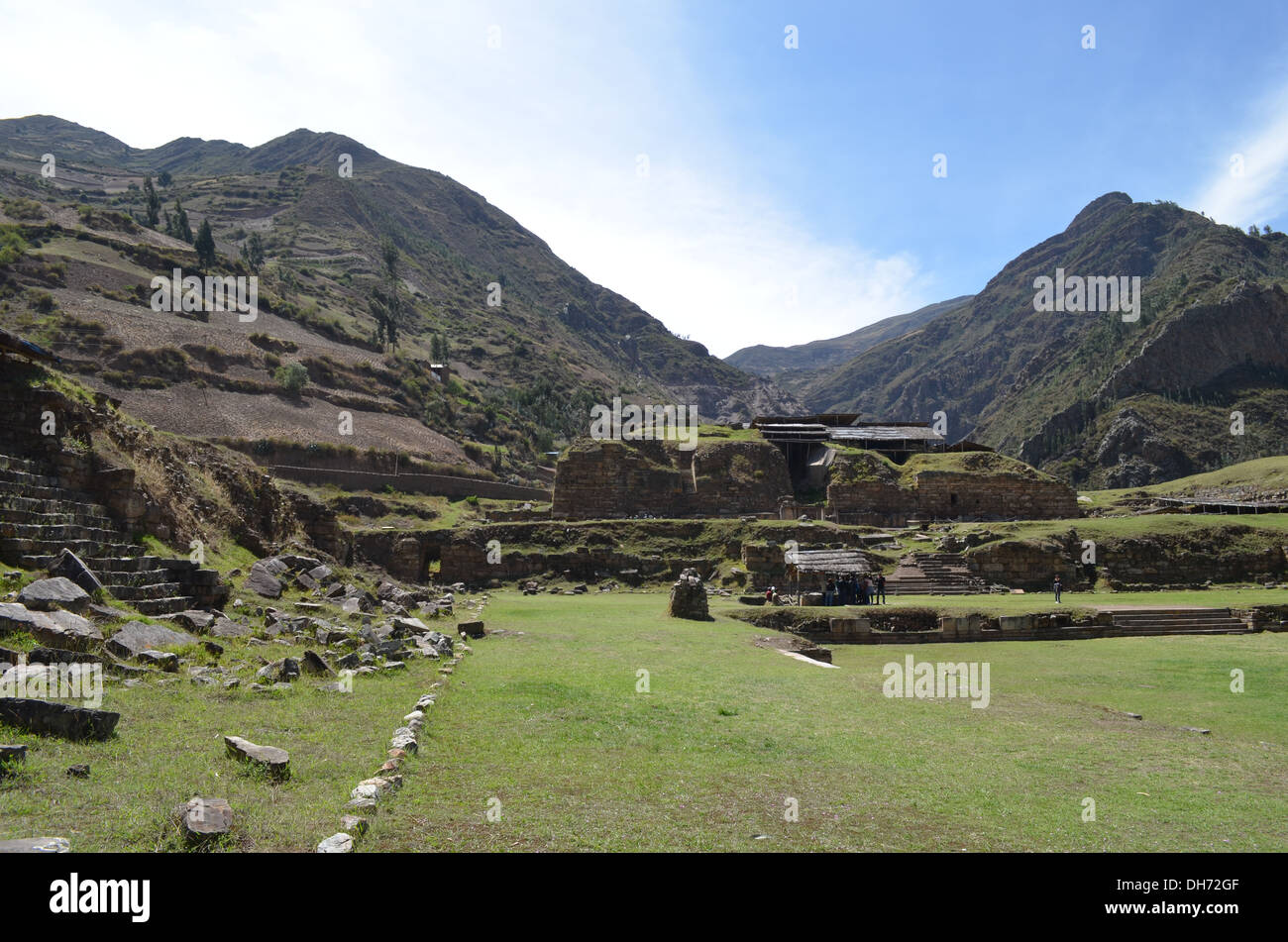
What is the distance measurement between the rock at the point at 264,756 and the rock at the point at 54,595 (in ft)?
16.9

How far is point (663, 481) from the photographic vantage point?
45312 millimetres

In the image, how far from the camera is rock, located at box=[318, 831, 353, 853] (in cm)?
440

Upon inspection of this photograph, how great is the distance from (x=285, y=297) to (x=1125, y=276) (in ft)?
663

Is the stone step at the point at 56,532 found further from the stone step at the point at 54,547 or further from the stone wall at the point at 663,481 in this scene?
the stone wall at the point at 663,481

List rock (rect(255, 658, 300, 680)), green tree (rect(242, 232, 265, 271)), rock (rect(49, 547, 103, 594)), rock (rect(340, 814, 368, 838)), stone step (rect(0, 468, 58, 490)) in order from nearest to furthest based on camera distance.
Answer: rock (rect(340, 814, 368, 838)) < rock (rect(255, 658, 300, 680)) < rock (rect(49, 547, 103, 594)) < stone step (rect(0, 468, 58, 490)) < green tree (rect(242, 232, 265, 271))

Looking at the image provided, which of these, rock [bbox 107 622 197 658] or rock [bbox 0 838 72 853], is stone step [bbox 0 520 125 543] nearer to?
rock [bbox 107 622 197 658]

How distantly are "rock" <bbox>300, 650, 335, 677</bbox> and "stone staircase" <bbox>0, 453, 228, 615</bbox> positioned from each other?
3317 millimetres

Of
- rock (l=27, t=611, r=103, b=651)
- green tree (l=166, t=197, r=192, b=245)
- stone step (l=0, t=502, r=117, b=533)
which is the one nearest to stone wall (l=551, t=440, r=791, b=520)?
stone step (l=0, t=502, r=117, b=533)

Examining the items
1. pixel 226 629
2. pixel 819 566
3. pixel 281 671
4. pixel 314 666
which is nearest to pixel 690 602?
pixel 819 566

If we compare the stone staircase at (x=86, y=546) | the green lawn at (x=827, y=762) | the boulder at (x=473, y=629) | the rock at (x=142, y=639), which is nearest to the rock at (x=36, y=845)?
the green lawn at (x=827, y=762)

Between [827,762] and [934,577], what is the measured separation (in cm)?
2516

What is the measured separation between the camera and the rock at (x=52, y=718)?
6.03m

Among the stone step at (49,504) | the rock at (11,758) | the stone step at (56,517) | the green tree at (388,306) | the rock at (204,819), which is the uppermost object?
the green tree at (388,306)

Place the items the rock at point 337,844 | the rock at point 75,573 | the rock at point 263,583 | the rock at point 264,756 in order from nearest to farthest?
1. the rock at point 337,844
2. the rock at point 264,756
3. the rock at point 75,573
4. the rock at point 263,583
